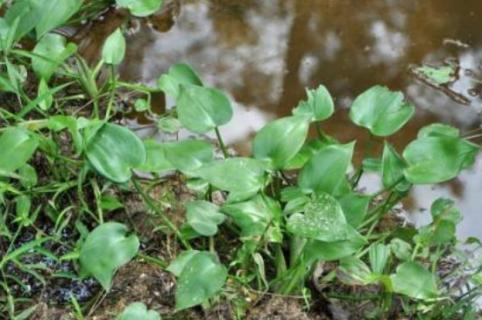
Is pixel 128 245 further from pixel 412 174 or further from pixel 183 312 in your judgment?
pixel 412 174

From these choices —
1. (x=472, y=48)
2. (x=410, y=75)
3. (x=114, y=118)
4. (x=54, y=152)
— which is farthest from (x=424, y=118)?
(x=54, y=152)

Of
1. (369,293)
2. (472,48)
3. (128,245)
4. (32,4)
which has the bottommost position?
(369,293)

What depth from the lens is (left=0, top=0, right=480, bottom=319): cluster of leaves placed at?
153 centimetres

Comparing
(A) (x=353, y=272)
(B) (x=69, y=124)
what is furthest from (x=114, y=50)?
(A) (x=353, y=272)

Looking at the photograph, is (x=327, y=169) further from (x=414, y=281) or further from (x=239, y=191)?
(x=414, y=281)

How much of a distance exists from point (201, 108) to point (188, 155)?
3.9 inches

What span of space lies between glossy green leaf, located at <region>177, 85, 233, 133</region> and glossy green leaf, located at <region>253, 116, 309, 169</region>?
0.10 metres

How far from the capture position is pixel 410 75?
2.20 meters

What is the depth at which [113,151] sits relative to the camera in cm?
154

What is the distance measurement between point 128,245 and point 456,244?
753mm

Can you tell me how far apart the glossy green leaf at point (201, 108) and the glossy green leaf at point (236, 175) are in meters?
0.11

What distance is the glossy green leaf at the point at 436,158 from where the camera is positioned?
158 centimetres

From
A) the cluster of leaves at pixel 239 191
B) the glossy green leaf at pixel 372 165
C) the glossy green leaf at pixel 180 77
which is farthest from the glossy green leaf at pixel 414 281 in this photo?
the glossy green leaf at pixel 180 77

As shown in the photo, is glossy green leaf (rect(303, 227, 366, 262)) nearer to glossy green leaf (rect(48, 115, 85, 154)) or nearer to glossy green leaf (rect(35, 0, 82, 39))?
glossy green leaf (rect(48, 115, 85, 154))
